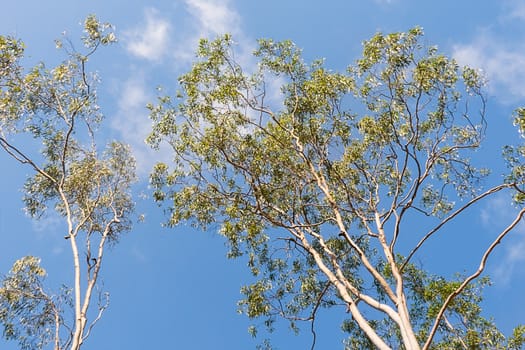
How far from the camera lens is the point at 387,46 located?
11625mm

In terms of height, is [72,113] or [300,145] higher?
[72,113]

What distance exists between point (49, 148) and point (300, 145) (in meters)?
7.70

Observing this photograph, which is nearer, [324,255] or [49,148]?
[324,255]

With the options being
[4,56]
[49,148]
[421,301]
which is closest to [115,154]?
[49,148]

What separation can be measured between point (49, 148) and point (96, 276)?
5.11 meters

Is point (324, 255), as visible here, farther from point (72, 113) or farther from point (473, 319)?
point (72, 113)

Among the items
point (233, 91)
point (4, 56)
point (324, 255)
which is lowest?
point (324, 255)

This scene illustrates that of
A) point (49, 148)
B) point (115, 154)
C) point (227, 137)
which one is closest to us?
point (227, 137)

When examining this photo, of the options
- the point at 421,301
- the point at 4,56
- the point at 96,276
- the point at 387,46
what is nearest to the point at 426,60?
the point at 387,46

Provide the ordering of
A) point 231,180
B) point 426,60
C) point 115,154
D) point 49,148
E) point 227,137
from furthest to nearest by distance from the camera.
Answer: point 115,154 → point 49,148 → point 231,180 → point 227,137 → point 426,60

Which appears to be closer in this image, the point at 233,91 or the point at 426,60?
the point at 426,60

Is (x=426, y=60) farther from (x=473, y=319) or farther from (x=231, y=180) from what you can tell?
Answer: (x=473, y=319)

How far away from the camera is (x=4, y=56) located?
13.0 m

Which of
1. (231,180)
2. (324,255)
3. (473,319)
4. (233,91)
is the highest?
(233,91)
